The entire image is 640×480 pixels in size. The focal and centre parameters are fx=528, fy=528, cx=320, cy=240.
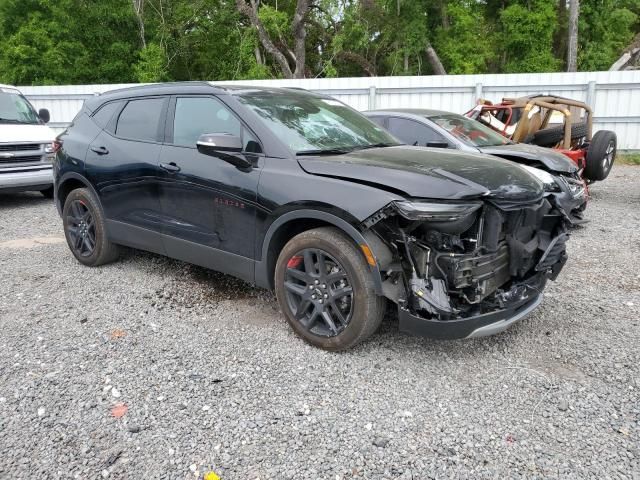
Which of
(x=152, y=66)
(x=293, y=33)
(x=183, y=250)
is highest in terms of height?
(x=293, y=33)

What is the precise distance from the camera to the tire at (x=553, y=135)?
8305 mm

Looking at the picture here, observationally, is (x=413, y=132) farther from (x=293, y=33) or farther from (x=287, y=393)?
(x=293, y=33)

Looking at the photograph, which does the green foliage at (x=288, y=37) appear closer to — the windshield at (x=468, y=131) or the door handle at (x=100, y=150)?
the windshield at (x=468, y=131)

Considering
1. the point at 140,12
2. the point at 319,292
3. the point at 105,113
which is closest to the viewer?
the point at 319,292

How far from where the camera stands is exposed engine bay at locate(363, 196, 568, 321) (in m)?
3.05

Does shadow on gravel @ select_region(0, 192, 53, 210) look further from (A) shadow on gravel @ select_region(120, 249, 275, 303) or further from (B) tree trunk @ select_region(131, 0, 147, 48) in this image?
(B) tree trunk @ select_region(131, 0, 147, 48)

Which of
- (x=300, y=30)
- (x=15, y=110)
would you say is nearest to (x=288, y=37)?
(x=300, y=30)

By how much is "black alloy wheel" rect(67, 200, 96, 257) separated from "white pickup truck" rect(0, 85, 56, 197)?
4086mm

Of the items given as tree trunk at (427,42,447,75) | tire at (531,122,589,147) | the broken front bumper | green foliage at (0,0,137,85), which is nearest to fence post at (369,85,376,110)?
tire at (531,122,589,147)

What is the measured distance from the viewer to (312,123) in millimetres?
4145

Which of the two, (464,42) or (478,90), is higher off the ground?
(464,42)

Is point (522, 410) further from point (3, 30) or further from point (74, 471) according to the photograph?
point (3, 30)

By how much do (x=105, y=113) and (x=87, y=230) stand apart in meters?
1.17

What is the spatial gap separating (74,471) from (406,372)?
6.30 ft
